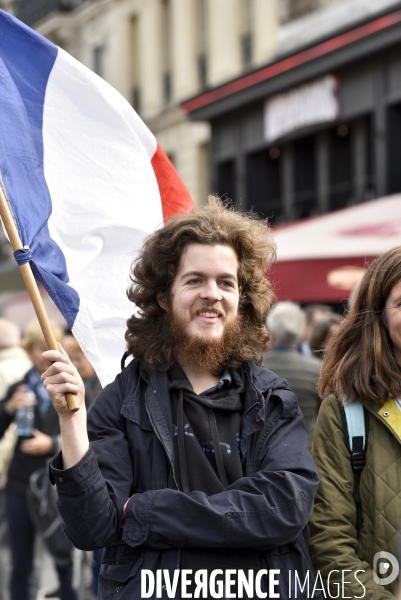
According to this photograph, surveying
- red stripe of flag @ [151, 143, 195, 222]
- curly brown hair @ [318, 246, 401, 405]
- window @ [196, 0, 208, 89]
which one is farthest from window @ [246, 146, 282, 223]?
curly brown hair @ [318, 246, 401, 405]

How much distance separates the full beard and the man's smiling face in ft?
0.04

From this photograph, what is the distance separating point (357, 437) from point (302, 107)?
1558 cm

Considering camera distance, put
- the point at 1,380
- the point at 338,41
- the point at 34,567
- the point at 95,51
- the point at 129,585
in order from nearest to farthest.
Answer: the point at 129,585 < the point at 34,567 < the point at 1,380 < the point at 338,41 < the point at 95,51

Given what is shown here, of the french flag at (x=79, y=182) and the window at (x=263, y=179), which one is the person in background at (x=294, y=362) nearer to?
the french flag at (x=79, y=182)

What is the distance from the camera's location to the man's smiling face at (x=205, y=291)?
3.41 m

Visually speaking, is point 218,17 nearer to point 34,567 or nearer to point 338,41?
point 338,41

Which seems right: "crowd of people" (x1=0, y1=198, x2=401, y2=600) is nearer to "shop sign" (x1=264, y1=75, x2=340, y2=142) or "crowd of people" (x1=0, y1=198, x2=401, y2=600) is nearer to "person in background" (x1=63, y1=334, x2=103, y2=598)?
"person in background" (x1=63, y1=334, x2=103, y2=598)

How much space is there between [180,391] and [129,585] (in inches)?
22.9

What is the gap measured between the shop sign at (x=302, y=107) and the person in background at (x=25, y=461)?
37.1 feet

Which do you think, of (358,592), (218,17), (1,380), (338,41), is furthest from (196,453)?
(218,17)

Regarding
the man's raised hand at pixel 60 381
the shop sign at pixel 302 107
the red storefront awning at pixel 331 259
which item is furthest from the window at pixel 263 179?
the man's raised hand at pixel 60 381

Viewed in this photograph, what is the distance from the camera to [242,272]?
11.7 ft

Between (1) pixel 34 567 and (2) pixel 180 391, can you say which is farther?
(1) pixel 34 567

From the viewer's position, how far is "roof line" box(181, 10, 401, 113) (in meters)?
16.0
